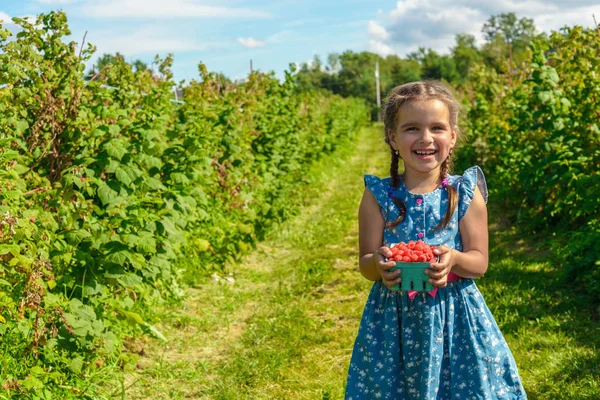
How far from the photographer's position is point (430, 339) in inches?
101

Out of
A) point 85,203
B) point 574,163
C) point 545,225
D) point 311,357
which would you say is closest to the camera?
point 85,203

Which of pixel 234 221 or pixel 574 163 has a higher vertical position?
pixel 574 163

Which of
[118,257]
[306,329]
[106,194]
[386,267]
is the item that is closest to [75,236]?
[118,257]

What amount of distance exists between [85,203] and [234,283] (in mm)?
2765

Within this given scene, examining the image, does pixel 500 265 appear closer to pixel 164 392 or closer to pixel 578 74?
pixel 578 74

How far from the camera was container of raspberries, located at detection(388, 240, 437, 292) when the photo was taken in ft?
7.93

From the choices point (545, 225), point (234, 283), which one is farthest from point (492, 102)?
point (234, 283)

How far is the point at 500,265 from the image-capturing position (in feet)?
21.3

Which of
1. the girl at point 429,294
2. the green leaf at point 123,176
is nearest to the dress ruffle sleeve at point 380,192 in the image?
the girl at point 429,294

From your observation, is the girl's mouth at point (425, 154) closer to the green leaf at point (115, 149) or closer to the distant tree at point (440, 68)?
the green leaf at point (115, 149)

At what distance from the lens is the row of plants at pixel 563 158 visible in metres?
5.66

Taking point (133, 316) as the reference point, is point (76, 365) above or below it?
below

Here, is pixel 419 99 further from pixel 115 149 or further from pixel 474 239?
pixel 115 149

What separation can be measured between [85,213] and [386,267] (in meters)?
2.20
